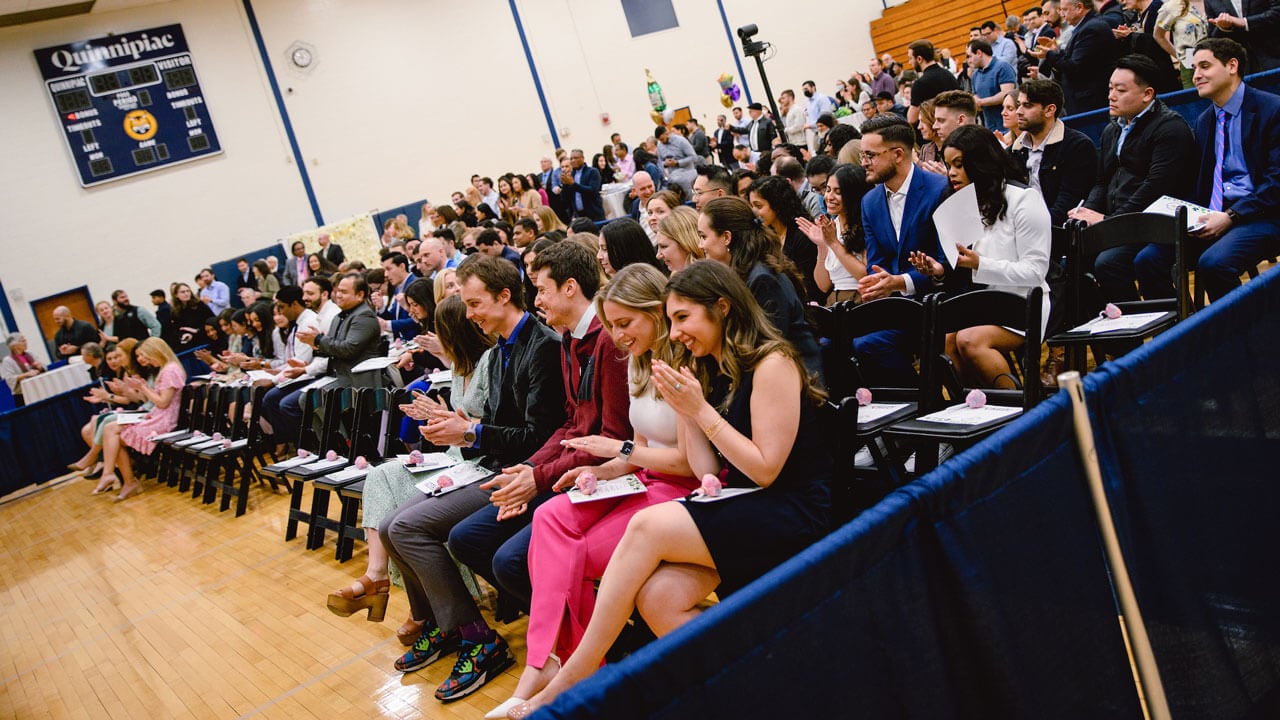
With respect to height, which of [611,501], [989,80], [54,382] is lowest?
[611,501]

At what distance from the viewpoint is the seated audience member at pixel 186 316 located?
44.3 feet

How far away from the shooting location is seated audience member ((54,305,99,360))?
13.5 m

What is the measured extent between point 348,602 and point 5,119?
13.8 meters

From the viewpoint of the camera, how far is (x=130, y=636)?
206 inches

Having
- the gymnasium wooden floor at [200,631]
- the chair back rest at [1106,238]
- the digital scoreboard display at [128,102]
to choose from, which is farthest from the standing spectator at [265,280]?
the chair back rest at [1106,238]

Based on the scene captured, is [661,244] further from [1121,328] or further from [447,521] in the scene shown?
[1121,328]

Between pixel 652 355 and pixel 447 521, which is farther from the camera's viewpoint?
pixel 447 521

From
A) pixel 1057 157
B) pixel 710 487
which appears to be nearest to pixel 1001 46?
pixel 1057 157

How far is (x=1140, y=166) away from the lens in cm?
461

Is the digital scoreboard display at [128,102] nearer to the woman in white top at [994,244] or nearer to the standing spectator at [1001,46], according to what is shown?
the standing spectator at [1001,46]

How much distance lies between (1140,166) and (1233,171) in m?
0.47

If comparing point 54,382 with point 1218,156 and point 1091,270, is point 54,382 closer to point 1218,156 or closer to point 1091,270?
point 1091,270

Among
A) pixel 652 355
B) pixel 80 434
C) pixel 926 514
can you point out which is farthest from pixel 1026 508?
pixel 80 434

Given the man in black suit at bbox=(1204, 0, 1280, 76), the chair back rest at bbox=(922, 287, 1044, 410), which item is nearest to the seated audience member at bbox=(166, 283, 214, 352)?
the chair back rest at bbox=(922, 287, 1044, 410)
